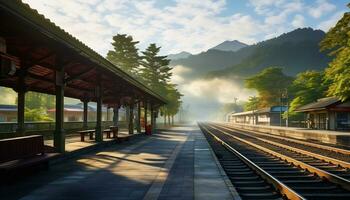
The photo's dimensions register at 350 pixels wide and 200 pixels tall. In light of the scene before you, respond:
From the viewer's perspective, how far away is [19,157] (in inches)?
442

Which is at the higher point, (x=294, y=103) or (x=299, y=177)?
(x=294, y=103)

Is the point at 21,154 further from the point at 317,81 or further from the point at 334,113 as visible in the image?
the point at 317,81

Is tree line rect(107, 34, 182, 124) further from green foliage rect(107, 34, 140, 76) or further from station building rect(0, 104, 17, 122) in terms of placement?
station building rect(0, 104, 17, 122)

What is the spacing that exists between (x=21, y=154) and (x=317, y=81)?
2130 inches

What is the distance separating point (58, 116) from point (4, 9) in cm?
830

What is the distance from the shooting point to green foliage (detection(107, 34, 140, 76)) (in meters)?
74.2

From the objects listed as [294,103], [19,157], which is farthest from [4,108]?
[19,157]

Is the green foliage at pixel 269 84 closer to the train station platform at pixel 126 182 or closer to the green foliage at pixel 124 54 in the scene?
the green foliage at pixel 124 54

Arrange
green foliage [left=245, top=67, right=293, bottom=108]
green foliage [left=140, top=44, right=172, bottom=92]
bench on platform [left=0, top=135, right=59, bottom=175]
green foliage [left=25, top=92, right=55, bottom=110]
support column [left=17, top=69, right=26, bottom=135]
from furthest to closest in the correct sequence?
green foliage [left=245, top=67, right=293, bottom=108]
green foliage [left=25, top=92, right=55, bottom=110]
green foliage [left=140, top=44, right=172, bottom=92]
support column [left=17, top=69, right=26, bottom=135]
bench on platform [left=0, top=135, right=59, bottom=175]

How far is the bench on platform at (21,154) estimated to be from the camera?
10.2 meters

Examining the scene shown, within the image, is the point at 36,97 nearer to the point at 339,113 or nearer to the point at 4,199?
the point at 339,113

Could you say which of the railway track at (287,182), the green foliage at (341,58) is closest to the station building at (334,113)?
the green foliage at (341,58)

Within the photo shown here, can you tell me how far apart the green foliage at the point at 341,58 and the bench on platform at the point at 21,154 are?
21.1m

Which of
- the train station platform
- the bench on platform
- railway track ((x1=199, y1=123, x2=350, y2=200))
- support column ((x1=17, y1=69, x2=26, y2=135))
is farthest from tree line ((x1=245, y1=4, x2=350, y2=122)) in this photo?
the bench on platform
